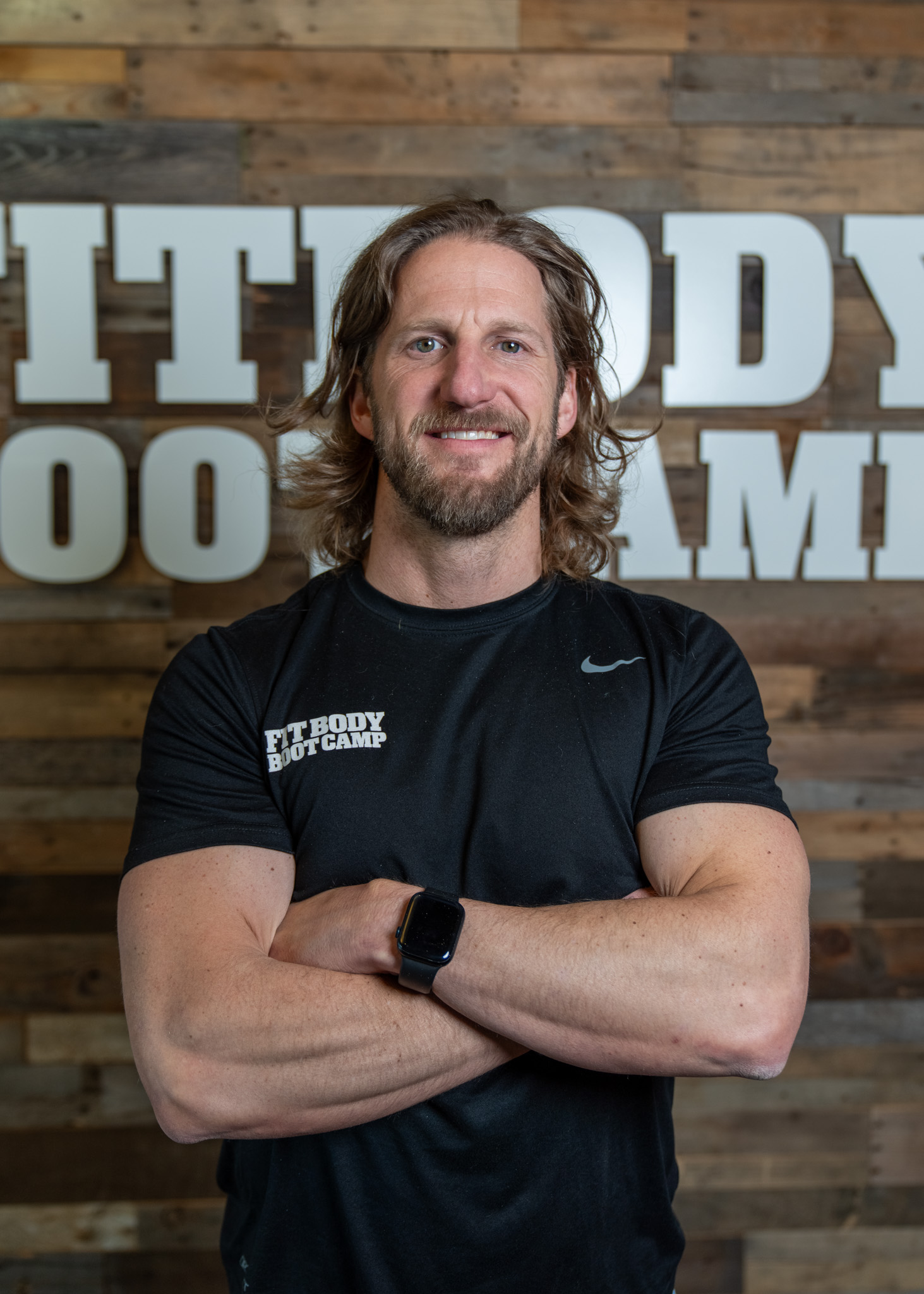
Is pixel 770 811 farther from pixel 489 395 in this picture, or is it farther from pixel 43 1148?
pixel 43 1148

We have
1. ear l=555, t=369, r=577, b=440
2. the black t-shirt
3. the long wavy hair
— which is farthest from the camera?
ear l=555, t=369, r=577, b=440

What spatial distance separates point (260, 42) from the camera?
2.22 metres

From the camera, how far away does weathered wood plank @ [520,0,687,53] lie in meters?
2.23

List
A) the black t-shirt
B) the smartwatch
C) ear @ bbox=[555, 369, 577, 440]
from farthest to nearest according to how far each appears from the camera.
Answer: ear @ bbox=[555, 369, 577, 440]
the black t-shirt
the smartwatch

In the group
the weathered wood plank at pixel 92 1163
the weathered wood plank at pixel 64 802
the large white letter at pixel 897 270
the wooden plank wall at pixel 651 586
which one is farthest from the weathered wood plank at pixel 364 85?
the weathered wood plank at pixel 92 1163

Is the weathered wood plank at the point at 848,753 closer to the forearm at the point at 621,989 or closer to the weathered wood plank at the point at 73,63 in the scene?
the forearm at the point at 621,989

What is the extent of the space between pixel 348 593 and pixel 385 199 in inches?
51.4

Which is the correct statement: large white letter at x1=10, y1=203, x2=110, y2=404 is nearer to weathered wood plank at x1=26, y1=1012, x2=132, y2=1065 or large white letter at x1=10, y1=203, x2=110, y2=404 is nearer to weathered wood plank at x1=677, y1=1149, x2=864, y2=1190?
weathered wood plank at x1=26, y1=1012, x2=132, y2=1065

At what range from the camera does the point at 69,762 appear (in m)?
2.30

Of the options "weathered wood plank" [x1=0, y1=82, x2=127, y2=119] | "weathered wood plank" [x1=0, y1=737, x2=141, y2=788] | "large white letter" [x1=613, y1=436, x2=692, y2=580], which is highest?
"weathered wood plank" [x1=0, y1=82, x2=127, y2=119]

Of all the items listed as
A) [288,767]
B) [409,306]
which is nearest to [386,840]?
[288,767]

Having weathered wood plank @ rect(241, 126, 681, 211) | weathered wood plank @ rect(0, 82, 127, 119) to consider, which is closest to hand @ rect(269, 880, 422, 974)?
weathered wood plank @ rect(241, 126, 681, 211)

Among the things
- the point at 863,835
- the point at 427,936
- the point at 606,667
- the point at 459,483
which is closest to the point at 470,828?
the point at 427,936

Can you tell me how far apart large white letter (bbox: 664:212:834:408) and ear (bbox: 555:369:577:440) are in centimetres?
77
